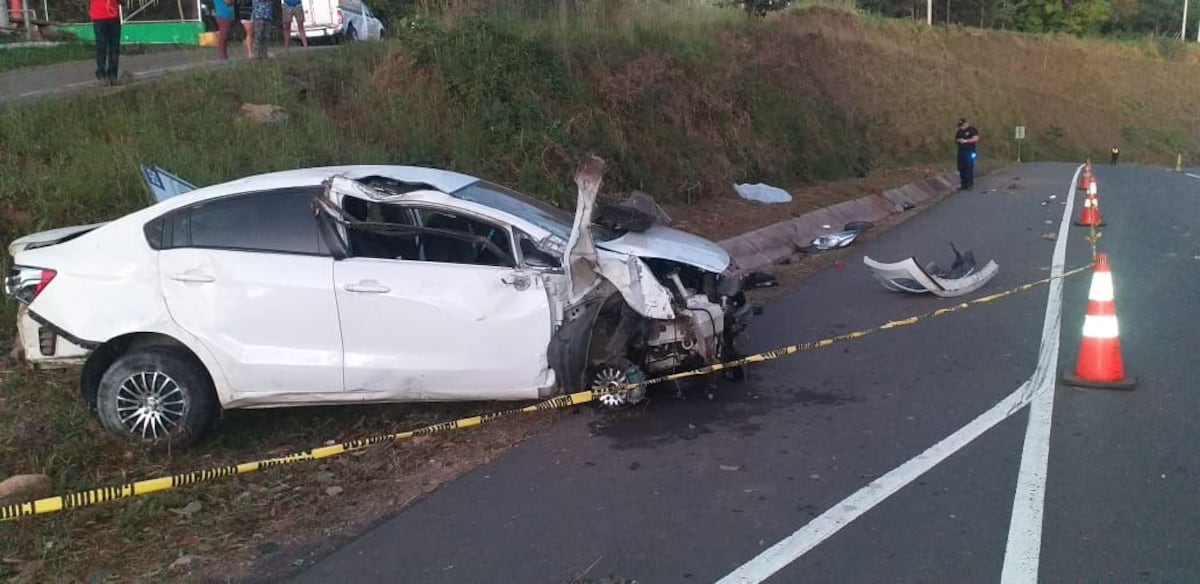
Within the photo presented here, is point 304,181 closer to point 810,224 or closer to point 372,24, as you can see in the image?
point 810,224

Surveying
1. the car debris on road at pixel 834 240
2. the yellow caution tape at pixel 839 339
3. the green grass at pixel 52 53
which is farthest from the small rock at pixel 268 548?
the green grass at pixel 52 53

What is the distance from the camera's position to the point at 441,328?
629cm

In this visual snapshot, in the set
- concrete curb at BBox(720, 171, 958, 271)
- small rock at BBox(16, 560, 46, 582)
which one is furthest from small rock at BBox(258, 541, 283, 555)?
concrete curb at BBox(720, 171, 958, 271)

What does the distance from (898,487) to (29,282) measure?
5.43m

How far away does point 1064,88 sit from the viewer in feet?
188

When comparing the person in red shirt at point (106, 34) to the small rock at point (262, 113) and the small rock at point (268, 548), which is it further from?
the small rock at point (268, 548)

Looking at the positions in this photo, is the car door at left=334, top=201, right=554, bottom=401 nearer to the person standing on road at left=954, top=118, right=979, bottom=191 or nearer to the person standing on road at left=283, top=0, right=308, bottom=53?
the person standing on road at left=283, top=0, right=308, bottom=53

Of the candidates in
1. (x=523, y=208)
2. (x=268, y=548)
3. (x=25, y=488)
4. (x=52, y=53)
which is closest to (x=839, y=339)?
(x=523, y=208)

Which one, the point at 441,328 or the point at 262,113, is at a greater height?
the point at 262,113

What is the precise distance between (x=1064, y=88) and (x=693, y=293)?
57403mm

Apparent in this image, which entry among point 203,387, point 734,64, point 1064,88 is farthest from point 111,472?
point 1064,88

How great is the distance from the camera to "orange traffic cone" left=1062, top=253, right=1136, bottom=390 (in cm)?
686

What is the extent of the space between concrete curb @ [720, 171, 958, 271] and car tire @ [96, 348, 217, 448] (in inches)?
187

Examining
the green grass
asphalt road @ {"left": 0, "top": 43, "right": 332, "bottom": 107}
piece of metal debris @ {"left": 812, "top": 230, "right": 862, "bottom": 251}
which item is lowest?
piece of metal debris @ {"left": 812, "top": 230, "right": 862, "bottom": 251}
